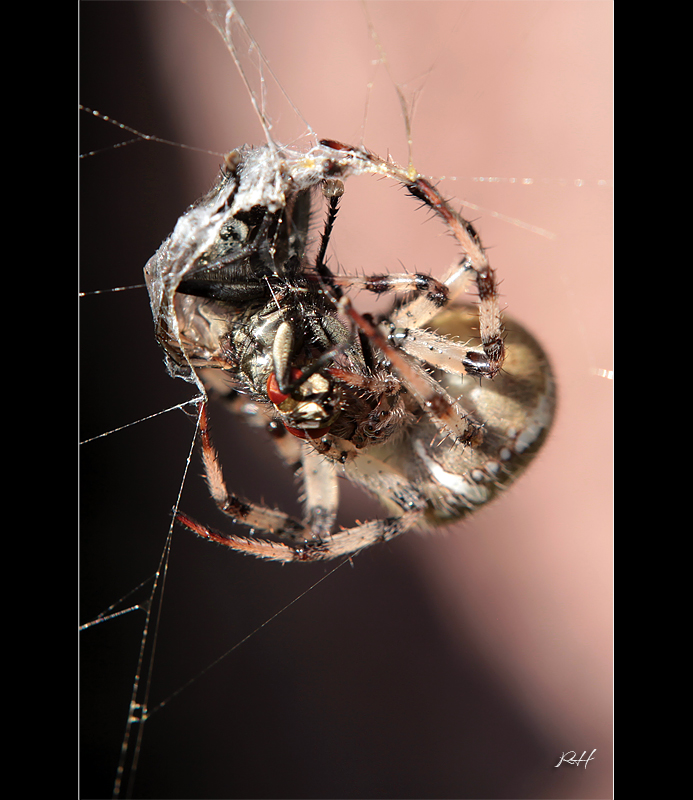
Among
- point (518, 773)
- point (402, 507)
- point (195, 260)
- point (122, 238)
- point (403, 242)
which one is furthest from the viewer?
point (403, 242)

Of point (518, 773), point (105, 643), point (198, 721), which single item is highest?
point (105, 643)

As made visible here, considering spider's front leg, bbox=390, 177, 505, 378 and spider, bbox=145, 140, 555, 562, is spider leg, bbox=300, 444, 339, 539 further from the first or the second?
spider's front leg, bbox=390, 177, 505, 378

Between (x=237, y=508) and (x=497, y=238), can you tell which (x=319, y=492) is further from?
(x=497, y=238)

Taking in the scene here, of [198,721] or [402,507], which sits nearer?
[402,507]

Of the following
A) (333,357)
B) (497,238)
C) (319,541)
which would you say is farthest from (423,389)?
(497,238)

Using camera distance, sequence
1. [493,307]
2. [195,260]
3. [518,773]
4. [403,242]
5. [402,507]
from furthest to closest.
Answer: [403,242], [518,773], [402,507], [493,307], [195,260]

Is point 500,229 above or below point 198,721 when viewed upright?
above

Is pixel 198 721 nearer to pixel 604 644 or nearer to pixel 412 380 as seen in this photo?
pixel 604 644
